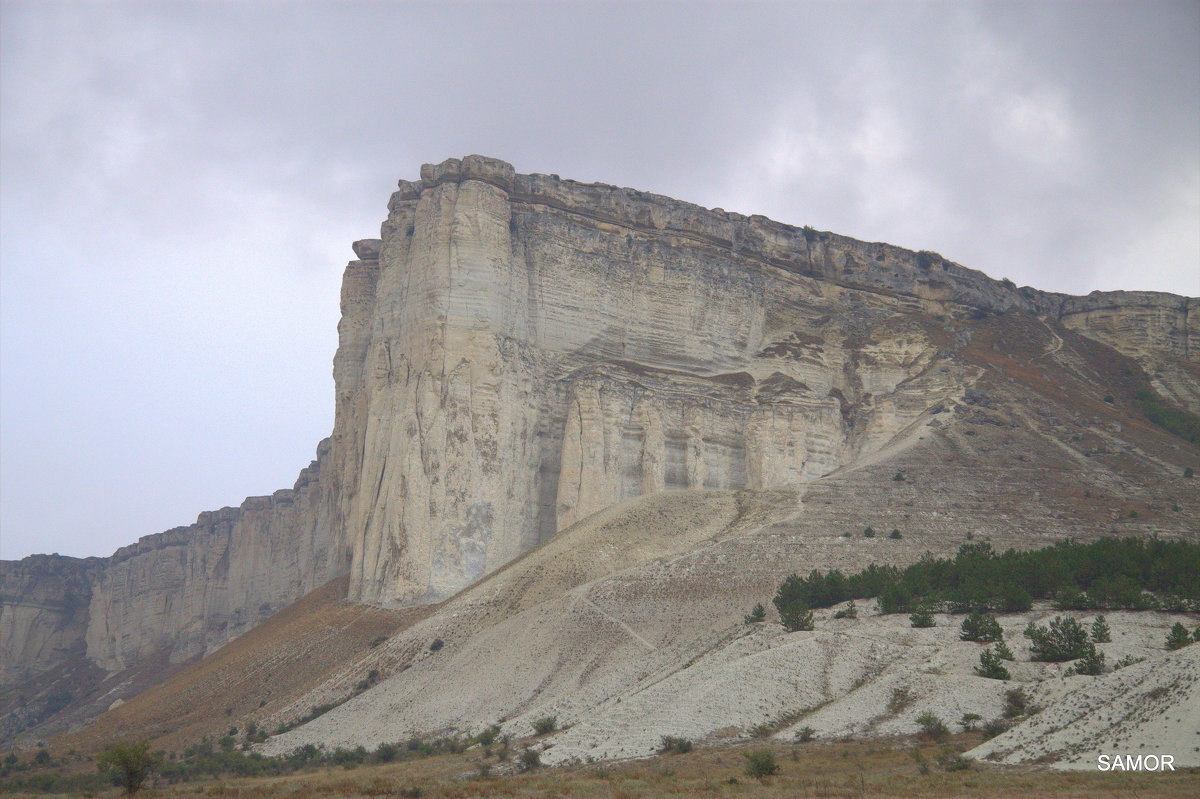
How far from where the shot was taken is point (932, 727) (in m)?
29.7

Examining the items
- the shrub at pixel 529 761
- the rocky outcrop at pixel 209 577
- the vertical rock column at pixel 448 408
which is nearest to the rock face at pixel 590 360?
the vertical rock column at pixel 448 408

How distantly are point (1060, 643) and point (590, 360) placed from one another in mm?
37872

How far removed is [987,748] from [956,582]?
17488 mm

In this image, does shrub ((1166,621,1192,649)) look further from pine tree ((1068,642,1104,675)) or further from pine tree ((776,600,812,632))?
pine tree ((776,600,812,632))

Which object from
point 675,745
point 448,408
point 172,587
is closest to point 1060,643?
point 675,745

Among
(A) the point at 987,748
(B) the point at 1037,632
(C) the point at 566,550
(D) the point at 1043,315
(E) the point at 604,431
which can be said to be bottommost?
(A) the point at 987,748

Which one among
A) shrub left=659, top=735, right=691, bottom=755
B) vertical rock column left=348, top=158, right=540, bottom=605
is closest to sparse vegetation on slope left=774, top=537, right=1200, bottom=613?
shrub left=659, top=735, right=691, bottom=755

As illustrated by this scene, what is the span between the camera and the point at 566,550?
52500mm

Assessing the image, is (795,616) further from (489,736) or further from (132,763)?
(132,763)

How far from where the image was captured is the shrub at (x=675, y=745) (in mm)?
30602

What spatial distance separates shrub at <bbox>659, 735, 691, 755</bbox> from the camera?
30.6m

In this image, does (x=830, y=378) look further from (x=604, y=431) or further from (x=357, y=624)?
(x=357, y=624)

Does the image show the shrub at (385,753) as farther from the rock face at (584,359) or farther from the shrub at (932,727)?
the rock face at (584,359)

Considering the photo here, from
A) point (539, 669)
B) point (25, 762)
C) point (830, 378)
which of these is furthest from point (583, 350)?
point (25, 762)
